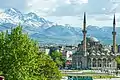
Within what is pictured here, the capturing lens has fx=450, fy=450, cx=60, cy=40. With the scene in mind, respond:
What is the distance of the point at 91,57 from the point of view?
152 m

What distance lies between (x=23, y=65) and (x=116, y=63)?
4490 inches

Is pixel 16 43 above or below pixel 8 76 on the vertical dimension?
above

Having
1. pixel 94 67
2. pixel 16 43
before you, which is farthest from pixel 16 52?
pixel 94 67

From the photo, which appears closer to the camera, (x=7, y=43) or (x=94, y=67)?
(x=7, y=43)

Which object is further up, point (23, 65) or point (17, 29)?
point (17, 29)

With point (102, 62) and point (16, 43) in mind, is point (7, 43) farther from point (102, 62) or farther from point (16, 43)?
point (102, 62)

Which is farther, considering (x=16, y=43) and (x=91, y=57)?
(x=91, y=57)

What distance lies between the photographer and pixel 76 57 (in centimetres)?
15625

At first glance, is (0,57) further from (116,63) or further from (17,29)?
(116,63)

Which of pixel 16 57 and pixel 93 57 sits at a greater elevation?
pixel 16 57

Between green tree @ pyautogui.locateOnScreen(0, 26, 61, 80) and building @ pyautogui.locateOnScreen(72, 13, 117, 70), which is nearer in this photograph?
green tree @ pyautogui.locateOnScreen(0, 26, 61, 80)

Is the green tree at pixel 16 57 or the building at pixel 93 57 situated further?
the building at pixel 93 57

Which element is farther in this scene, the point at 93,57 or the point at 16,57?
the point at 93,57

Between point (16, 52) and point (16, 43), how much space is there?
1430mm
